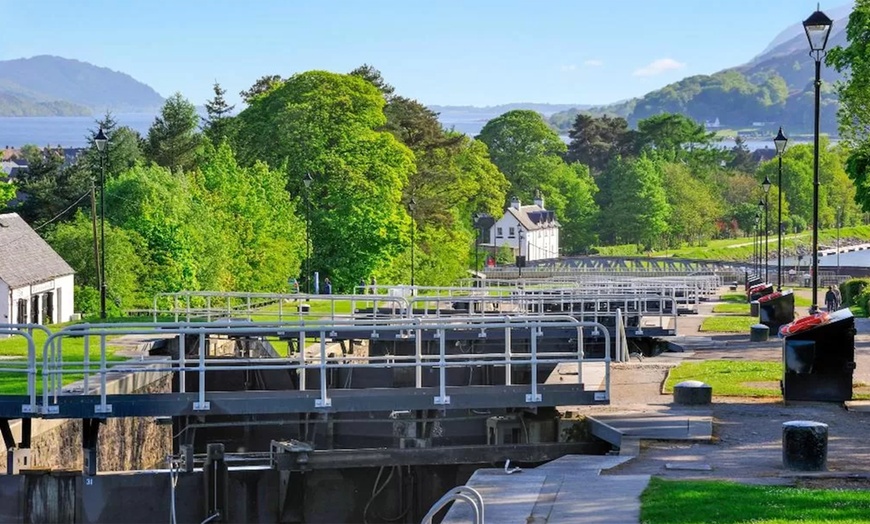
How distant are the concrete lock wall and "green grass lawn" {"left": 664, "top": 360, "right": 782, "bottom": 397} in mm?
10648

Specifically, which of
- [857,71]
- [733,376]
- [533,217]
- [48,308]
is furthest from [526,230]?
[733,376]

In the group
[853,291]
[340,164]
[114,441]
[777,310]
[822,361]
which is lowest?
[114,441]

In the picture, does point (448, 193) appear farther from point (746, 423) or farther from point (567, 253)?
point (746, 423)

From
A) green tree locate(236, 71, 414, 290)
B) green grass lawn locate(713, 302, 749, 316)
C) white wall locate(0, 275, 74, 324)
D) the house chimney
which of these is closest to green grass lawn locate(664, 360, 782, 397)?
green grass lawn locate(713, 302, 749, 316)

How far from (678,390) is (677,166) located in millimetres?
161951

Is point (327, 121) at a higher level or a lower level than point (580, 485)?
higher

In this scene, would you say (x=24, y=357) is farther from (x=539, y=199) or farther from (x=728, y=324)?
(x=539, y=199)

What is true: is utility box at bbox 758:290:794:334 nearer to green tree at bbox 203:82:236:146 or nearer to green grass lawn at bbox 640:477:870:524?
green grass lawn at bbox 640:477:870:524

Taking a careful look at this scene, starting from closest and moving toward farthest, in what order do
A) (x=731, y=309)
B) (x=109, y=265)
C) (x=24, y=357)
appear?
(x=24, y=357) → (x=731, y=309) → (x=109, y=265)

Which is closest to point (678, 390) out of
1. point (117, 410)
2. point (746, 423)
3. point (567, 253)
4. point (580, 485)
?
point (746, 423)

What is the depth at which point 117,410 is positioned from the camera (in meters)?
23.4

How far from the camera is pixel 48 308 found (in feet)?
217

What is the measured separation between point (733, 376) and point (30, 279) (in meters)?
37.7

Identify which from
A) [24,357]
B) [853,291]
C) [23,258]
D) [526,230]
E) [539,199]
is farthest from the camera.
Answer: [539,199]
